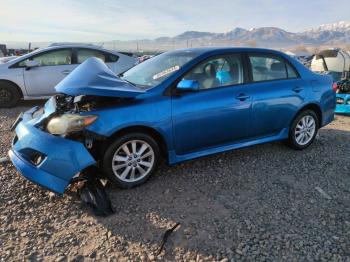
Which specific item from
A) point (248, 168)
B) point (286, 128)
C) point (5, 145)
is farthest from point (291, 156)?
point (5, 145)

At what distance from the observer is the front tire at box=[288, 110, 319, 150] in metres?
5.06

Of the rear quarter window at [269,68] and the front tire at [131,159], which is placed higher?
the rear quarter window at [269,68]

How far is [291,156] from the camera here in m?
4.98

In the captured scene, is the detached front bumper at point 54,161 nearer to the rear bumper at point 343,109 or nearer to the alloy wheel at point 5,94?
the alloy wheel at point 5,94

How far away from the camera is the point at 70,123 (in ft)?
11.1

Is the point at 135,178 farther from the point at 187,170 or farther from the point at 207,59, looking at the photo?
the point at 207,59

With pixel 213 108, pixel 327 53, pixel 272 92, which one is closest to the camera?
pixel 213 108

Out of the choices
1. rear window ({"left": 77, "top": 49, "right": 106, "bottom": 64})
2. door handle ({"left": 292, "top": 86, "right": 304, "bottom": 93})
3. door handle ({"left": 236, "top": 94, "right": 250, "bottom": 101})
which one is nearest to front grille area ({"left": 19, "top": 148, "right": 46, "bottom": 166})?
door handle ({"left": 236, "top": 94, "right": 250, "bottom": 101})

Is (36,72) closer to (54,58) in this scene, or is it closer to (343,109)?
(54,58)

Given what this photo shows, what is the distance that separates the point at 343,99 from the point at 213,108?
221 inches

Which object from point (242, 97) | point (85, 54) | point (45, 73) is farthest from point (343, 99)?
point (45, 73)

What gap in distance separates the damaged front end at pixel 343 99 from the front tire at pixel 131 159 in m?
6.08

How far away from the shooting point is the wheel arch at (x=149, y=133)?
3617 millimetres

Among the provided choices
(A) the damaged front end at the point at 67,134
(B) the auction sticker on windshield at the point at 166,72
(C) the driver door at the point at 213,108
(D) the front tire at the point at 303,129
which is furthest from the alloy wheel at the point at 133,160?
(D) the front tire at the point at 303,129
